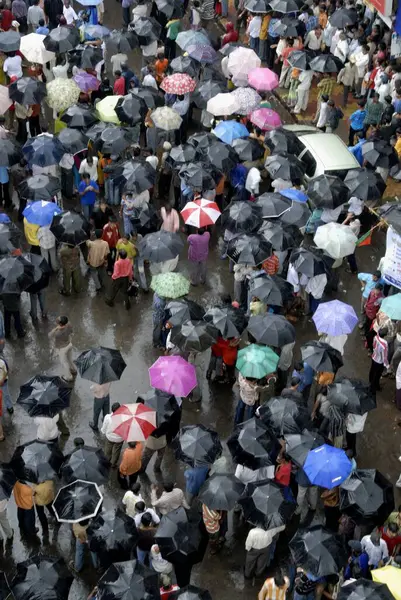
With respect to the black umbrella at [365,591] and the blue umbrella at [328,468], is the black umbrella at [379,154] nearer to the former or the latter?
the blue umbrella at [328,468]

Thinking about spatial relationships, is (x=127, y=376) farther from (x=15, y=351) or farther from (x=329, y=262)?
(x=329, y=262)

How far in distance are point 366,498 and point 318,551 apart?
3.77 feet

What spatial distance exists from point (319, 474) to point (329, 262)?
16.5 feet

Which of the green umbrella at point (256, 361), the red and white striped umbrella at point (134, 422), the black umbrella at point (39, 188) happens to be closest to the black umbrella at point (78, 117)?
the black umbrella at point (39, 188)

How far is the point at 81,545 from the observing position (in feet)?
44.0

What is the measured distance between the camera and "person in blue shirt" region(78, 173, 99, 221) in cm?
1894

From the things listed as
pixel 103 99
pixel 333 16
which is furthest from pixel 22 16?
pixel 333 16

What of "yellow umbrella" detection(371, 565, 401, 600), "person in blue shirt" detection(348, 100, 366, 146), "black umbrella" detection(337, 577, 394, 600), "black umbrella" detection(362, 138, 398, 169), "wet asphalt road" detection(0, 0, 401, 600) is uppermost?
"black umbrella" detection(337, 577, 394, 600)

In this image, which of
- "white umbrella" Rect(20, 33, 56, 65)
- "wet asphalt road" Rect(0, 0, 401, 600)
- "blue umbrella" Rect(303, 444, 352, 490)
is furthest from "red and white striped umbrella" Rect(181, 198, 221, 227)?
"white umbrella" Rect(20, 33, 56, 65)

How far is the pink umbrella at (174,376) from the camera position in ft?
48.4

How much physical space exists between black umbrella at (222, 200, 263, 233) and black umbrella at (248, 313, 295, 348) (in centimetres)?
249

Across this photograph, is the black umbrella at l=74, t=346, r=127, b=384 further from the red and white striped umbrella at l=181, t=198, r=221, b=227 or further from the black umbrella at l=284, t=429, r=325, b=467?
the red and white striped umbrella at l=181, t=198, r=221, b=227

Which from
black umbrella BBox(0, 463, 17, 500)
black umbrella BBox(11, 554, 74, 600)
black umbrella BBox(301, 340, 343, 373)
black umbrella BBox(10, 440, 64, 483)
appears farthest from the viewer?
black umbrella BBox(301, 340, 343, 373)

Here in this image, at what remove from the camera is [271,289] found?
16.3 meters
